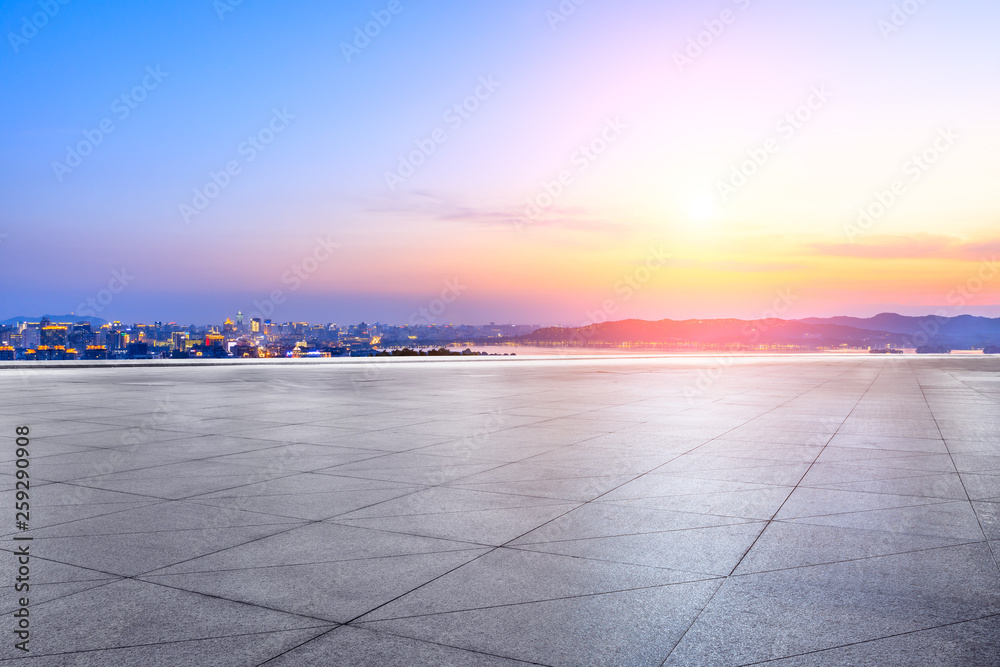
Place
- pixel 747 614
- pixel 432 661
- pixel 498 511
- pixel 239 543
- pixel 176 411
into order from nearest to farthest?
pixel 432 661, pixel 747 614, pixel 239 543, pixel 498 511, pixel 176 411

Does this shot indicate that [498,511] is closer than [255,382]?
Yes

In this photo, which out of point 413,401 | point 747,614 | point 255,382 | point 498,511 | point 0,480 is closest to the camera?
point 747,614

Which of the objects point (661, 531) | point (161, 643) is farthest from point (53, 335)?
point (161, 643)

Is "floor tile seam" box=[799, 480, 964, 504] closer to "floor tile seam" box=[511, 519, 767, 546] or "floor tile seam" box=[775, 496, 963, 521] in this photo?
"floor tile seam" box=[775, 496, 963, 521]

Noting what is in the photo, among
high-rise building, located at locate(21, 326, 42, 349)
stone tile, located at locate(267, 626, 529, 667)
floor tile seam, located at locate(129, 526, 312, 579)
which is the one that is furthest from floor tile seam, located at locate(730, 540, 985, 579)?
high-rise building, located at locate(21, 326, 42, 349)

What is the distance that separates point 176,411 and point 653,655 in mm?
12905

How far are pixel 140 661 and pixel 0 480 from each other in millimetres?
5473

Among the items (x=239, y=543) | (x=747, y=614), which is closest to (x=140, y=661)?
(x=239, y=543)

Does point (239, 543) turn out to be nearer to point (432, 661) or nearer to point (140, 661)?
A: point (140, 661)

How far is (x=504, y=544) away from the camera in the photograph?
18.3 ft

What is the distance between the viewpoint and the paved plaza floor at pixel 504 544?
3.89 m

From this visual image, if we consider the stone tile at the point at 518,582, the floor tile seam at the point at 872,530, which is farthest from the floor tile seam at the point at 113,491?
the floor tile seam at the point at 872,530

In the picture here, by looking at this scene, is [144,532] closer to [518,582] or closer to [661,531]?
[518,582]

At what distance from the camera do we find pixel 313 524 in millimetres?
6117
